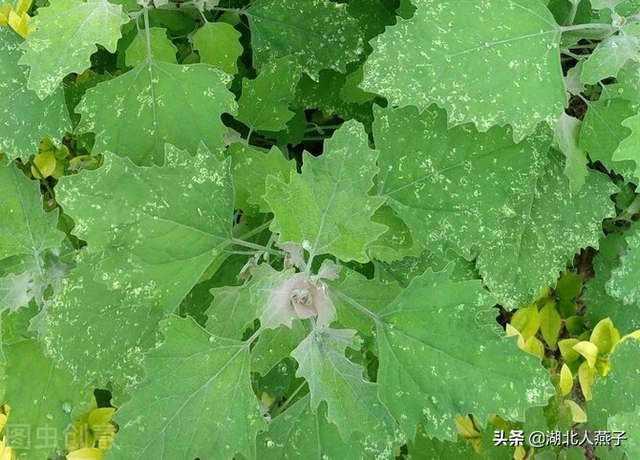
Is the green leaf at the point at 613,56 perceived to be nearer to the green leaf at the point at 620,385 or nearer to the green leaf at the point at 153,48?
the green leaf at the point at 620,385

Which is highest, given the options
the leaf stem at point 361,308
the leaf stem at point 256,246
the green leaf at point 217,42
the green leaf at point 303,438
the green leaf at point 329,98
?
the green leaf at point 217,42

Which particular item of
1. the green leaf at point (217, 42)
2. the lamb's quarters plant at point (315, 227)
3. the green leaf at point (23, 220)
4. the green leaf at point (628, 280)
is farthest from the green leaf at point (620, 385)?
the green leaf at point (23, 220)

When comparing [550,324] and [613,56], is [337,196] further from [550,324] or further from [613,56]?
[550,324]

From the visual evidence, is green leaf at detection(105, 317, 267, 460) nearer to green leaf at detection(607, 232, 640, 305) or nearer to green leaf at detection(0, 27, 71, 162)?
green leaf at detection(0, 27, 71, 162)

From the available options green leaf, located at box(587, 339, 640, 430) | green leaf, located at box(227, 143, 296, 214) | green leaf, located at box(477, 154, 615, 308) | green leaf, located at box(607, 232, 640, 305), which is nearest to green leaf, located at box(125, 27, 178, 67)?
green leaf, located at box(227, 143, 296, 214)

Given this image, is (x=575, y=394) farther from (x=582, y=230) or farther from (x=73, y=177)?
(x=73, y=177)

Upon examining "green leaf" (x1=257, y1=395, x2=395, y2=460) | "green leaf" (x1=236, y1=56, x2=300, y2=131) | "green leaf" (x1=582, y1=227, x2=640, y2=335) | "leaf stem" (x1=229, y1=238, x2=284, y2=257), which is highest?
"green leaf" (x1=236, y1=56, x2=300, y2=131)
